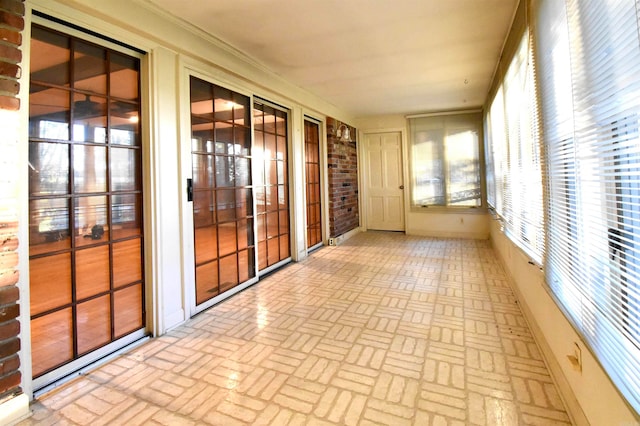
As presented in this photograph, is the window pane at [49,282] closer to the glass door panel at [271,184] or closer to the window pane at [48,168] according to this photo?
the window pane at [48,168]

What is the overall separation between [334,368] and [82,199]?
1.97m

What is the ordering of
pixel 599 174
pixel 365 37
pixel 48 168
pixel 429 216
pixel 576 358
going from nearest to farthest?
pixel 599 174 → pixel 576 358 → pixel 48 168 → pixel 365 37 → pixel 429 216

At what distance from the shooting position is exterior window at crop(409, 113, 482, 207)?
620 cm

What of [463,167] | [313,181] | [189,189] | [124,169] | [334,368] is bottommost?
[334,368]

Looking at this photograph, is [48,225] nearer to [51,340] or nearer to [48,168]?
[48,168]

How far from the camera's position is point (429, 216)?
664cm

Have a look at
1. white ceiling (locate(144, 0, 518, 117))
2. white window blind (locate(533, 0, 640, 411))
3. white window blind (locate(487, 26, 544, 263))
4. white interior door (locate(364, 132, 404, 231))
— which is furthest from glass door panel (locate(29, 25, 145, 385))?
white interior door (locate(364, 132, 404, 231))

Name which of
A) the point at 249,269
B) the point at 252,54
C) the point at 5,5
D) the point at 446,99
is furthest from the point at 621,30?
the point at 446,99

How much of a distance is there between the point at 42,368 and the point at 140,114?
1809 millimetres

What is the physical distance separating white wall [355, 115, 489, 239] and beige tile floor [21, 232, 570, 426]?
3.13 metres

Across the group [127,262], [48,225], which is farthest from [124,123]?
[127,262]

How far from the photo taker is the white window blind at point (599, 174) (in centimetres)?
100

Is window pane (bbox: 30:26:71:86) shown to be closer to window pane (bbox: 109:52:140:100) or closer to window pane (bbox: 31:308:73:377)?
window pane (bbox: 109:52:140:100)

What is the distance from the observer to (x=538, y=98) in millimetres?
2018
